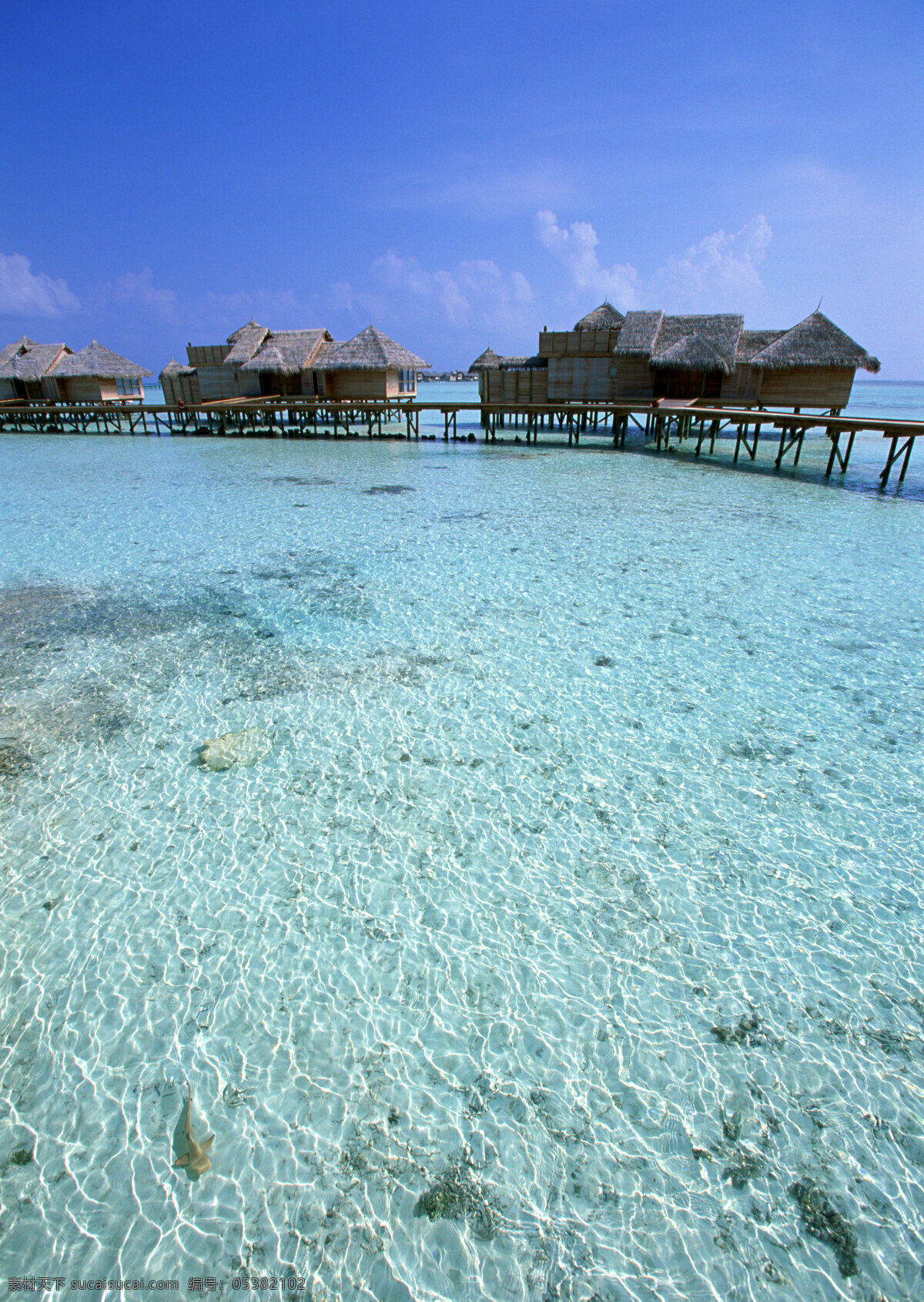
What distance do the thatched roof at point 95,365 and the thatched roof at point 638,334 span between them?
20.1 meters

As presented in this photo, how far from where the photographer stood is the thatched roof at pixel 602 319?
2183cm

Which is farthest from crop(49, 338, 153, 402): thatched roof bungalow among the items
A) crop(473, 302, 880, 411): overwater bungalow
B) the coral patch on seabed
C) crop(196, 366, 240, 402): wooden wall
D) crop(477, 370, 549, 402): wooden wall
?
the coral patch on seabed

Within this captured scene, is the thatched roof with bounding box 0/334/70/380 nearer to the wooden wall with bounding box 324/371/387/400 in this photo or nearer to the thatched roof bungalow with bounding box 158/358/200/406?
the thatched roof bungalow with bounding box 158/358/200/406

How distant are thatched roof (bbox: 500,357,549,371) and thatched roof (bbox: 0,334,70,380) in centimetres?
2000

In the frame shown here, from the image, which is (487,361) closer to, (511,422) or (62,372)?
(511,422)

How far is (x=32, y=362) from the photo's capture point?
2714 cm

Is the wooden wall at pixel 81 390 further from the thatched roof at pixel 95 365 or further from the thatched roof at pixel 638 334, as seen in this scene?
the thatched roof at pixel 638 334

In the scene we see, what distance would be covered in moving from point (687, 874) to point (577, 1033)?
3.42 feet

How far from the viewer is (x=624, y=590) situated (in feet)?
22.8

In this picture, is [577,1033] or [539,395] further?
[539,395]

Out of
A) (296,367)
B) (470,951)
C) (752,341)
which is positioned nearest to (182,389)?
(296,367)

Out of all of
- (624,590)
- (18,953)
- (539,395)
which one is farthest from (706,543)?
(539,395)

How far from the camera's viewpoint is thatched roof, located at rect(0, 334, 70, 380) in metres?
26.8

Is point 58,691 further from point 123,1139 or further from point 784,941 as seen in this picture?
point 784,941
